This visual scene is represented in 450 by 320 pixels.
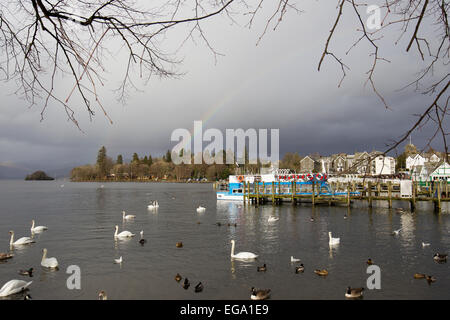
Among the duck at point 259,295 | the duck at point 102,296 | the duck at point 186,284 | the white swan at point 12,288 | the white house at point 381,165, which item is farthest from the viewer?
the duck at point 186,284

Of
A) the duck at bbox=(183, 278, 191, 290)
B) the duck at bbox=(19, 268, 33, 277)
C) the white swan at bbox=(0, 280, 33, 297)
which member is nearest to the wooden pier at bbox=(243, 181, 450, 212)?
the duck at bbox=(183, 278, 191, 290)

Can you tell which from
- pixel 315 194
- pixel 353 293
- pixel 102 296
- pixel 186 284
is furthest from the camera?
pixel 315 194

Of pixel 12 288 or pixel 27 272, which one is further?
pixel 27 272

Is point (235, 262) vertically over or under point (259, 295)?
under

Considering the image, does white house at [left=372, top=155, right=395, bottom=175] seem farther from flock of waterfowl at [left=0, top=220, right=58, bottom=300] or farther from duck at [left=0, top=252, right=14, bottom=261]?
duck at [left=0, top=252, right=14, bottom=261]

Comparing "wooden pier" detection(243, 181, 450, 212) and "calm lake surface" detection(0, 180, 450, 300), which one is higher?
"wooden pier" detection(243, 181, 450, 212)

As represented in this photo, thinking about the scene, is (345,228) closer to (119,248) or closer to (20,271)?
(119,248)

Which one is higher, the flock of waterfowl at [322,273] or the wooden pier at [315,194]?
the wooden pier at [315,194]

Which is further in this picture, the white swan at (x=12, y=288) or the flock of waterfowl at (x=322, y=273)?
the white swan at (x=12, y=288)

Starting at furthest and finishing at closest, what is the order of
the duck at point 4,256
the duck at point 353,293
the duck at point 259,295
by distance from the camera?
the duck at point 4,256 < the duck at point 353,293 < the duck at point 259,295

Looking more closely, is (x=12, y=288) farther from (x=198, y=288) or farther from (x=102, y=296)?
(x=198, y=288)

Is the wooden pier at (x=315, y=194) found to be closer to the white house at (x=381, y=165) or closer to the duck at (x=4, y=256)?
the duck at (x=4, y=256)

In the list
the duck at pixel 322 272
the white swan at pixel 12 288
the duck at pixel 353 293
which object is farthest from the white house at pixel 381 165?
the white swan at pixel 12 288

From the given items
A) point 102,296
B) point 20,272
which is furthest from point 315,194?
point 102,296
